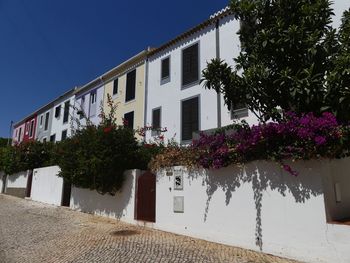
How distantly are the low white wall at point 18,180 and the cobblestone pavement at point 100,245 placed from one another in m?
12.0

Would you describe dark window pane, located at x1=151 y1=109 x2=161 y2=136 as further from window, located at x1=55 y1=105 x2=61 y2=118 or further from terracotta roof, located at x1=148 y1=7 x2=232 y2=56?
window, located at x1=55 y1=105 x2=61 y2=118

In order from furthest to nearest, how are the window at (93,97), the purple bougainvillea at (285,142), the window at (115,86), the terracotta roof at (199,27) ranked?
the window at (93,97) → the window at (115,86) → the terracotta roof at (199,27) → the purple bougainvillea at (285,142)

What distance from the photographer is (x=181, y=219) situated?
10.0 m

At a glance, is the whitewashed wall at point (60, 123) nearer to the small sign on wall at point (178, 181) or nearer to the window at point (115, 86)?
the window at point (115, 86)

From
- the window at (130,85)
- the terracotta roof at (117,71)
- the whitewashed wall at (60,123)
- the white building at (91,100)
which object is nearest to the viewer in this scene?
the terracotta roof at (117,71)

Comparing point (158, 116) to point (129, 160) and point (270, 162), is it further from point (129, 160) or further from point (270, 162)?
point (270, 162)

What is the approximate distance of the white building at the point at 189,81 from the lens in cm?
1541

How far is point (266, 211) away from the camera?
783 cm

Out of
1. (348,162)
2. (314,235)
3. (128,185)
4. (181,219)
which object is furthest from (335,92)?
(128,185)

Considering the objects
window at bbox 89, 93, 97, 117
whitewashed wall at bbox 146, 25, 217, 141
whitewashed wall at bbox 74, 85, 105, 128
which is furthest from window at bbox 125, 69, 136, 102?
window at bbox 89, 93, 97, 117

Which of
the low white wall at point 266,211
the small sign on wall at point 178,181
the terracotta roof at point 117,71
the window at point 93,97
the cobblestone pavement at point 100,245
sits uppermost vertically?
the terracotta roof at point 117,71

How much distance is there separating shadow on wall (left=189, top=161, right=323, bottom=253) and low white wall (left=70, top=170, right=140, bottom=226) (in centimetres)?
349

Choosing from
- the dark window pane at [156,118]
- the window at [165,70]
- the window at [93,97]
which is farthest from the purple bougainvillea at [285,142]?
the window at [93,97]

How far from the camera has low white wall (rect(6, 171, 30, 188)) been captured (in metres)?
24.3
